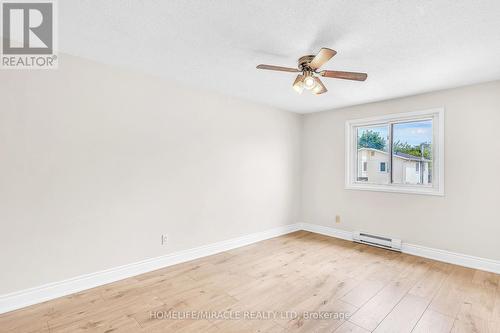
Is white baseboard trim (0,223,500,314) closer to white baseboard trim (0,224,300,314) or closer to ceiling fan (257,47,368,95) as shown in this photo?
white baseboard trim (0,224,300,314)

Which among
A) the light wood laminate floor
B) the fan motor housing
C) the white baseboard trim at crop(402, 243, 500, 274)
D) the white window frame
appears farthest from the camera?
the white window frame

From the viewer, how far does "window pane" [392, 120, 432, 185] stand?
3.65m

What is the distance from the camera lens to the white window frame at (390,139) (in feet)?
11.3

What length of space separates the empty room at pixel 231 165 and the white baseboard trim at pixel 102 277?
0.02 m

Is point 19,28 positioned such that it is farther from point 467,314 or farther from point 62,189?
point 467,314

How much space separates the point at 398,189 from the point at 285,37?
300 centimetres

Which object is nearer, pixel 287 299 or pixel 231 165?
pixel 287 299

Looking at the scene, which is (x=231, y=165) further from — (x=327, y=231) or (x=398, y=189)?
(x=398, y=189)

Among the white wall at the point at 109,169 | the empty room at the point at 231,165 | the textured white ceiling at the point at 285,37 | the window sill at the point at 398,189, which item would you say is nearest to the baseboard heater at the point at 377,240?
the empty room at the point at 231,165

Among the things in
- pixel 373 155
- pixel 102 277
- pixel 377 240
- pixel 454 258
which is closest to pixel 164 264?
pixel 102 277

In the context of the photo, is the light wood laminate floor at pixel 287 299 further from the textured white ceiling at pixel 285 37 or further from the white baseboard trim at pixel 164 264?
the textured white ceiling at pixel 285 37

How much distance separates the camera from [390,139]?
403cm

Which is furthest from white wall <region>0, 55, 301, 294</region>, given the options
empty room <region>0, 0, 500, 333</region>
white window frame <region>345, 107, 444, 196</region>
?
white window frame <region>345, 107, 444, 196</region>

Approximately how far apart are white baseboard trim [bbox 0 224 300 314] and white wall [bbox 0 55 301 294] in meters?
0.07
